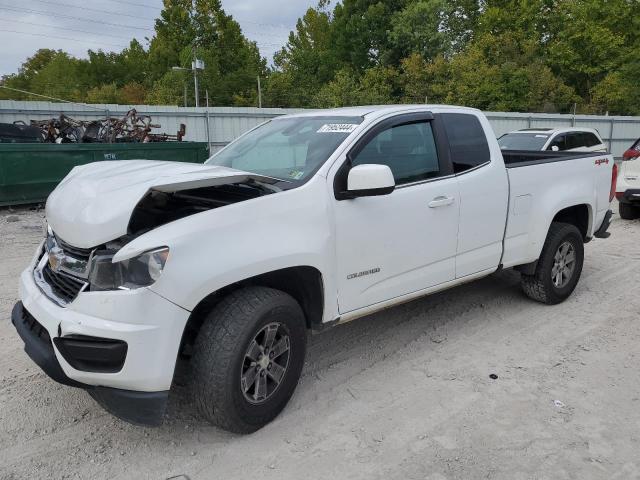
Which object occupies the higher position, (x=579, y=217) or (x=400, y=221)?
(x=400, y=221)

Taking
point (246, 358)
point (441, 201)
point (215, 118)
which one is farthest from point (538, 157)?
point (215, 118)

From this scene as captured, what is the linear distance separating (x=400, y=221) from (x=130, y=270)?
1.81 metres

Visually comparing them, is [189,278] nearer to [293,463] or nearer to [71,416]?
[293,463]

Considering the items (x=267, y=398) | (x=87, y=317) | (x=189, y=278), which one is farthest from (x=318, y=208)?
(x=87, y=317)

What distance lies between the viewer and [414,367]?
382 cm

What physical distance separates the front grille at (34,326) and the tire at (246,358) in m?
0.81

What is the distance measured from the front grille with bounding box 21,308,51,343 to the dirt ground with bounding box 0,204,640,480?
0.61 meters

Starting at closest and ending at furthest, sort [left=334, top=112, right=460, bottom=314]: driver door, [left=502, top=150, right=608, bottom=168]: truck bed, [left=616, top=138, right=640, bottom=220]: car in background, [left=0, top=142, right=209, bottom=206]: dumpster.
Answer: [left=334, top=112, right=460, bottom=314]: driver door < [left=502, top=150, right=608, bottom=168]: truck bed < [left=616, top=138, right=640, bottom=220]: car in background < [left=0, top=142, right=209, bottom=206]: dumpster

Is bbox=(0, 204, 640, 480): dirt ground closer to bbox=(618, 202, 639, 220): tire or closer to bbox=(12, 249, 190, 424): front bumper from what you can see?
bbox=(12, 249, 190, 424): front bumper

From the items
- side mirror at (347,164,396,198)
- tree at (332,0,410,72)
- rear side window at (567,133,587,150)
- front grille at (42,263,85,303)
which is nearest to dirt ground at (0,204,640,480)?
front grille at (42,263,85,303)

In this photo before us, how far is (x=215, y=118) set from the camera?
1748 centimetres

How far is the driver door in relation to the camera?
3301 millimetres

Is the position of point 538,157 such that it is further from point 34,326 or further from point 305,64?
point 305,64

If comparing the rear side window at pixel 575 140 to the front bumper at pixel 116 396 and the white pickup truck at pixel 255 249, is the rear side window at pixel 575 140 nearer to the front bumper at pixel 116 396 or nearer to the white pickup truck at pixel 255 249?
the white pickup truck at pixel 255 249
